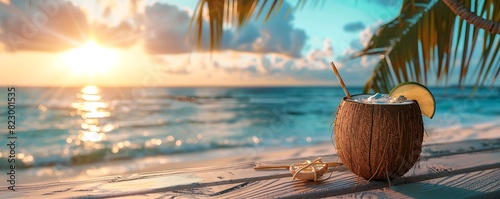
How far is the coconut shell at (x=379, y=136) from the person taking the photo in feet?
3.44

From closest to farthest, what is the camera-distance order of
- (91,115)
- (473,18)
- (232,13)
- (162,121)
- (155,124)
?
(473,18), (232,13), (155,124), (162,121), (91,115)

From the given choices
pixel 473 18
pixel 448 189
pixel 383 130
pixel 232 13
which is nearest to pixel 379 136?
pixel 383 130

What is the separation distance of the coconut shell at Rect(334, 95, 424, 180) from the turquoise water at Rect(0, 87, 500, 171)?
1273 millimetres

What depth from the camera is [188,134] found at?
9062mm

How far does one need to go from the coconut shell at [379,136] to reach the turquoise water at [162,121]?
4.17ft

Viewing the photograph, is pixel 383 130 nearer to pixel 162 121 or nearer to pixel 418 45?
pixel 418 45

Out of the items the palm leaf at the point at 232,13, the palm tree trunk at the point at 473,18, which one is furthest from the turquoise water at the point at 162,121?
the palm leaf at the point at 232,13

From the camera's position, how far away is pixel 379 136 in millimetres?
1059

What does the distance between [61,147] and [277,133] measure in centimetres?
417

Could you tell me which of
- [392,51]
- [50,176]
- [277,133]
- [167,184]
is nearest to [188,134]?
[277,133]

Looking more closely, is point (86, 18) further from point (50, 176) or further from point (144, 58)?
point (50, 176)

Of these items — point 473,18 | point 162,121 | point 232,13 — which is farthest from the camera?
point 162,121

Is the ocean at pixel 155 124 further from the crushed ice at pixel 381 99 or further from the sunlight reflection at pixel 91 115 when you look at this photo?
the crushed ice at pixel 381 99

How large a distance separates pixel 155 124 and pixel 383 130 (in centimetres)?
931
